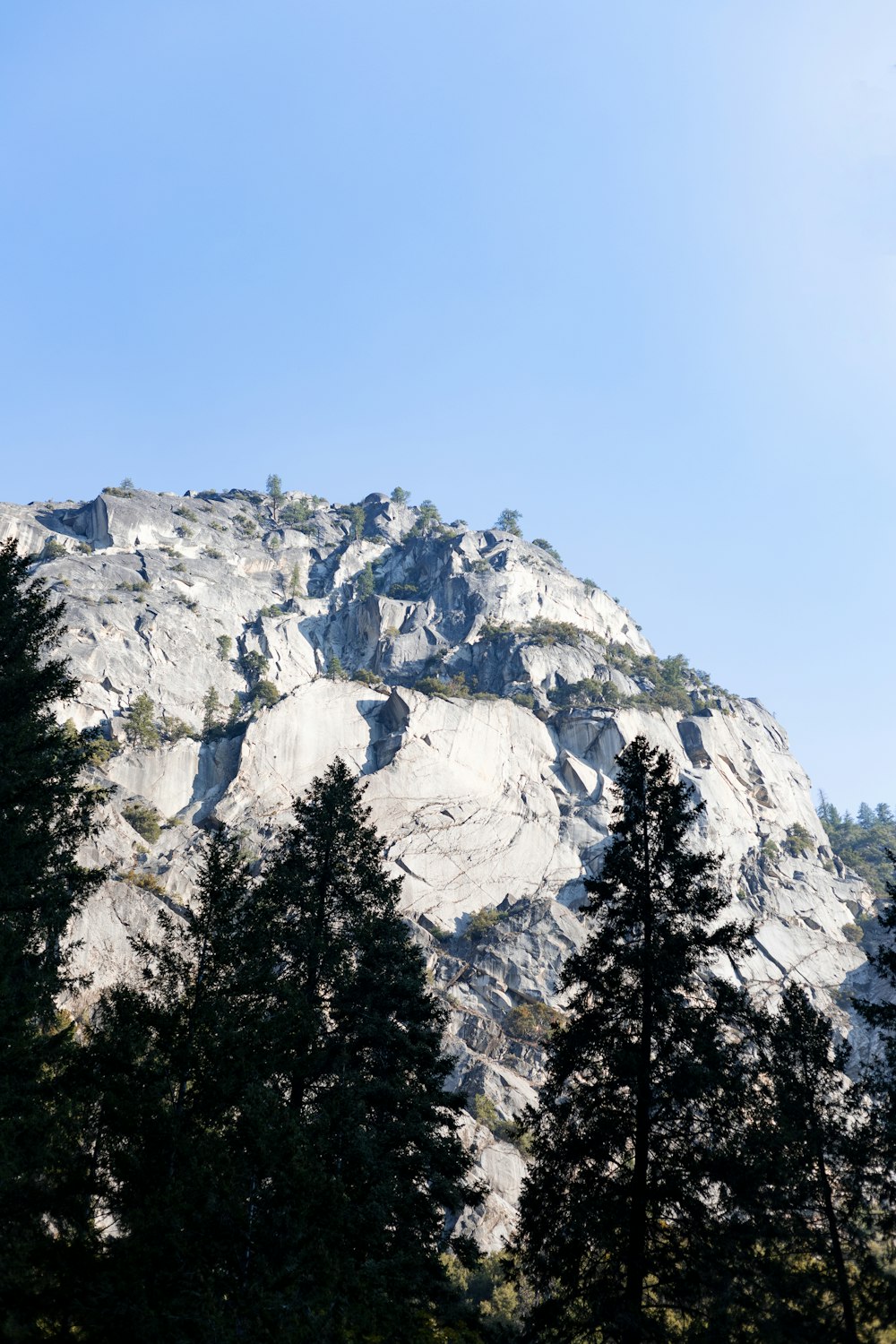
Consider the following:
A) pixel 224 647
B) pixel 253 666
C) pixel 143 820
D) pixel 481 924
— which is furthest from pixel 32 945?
pixel 224 647

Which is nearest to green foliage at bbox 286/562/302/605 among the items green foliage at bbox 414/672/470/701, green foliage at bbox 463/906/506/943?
green foliage at bbox 414/672/470/701

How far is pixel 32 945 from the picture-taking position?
62.1ft

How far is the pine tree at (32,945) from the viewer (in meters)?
13.3

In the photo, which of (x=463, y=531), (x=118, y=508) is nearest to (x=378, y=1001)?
(x=118, y=508)

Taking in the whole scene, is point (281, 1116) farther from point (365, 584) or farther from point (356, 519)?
point (356, 519)

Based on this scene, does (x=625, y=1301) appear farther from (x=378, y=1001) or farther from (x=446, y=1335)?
(x=378, y=1001)

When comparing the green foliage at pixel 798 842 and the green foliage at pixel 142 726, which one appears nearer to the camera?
the green foliage at pixel 142 726

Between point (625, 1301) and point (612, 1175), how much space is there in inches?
95.5

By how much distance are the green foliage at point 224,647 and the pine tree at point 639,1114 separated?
305ft

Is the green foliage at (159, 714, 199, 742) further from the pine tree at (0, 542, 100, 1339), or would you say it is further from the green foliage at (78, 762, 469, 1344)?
the pine tree at (0, 542, 100, 1339)

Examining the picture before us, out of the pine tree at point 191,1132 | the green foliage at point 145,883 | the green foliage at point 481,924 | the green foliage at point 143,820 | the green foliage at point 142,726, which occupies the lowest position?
the pine tree at point 191,1132

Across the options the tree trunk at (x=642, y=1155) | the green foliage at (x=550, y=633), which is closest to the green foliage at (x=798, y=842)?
the green foliage at (x=550, y=633)

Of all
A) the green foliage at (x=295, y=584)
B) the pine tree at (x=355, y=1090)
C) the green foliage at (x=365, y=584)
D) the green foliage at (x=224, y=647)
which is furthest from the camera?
the green foliage at (x=365, y=584)

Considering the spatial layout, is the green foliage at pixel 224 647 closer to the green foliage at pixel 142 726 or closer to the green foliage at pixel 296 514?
the green foliage at pixel 142 726
